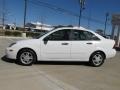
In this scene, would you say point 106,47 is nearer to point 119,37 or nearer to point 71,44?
point 71,44

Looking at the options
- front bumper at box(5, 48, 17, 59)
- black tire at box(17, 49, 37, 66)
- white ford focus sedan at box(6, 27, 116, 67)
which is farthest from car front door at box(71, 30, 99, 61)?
front bumper at box(5, 48, 17, 59)

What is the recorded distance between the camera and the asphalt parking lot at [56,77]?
297 inches

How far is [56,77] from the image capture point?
8.76m

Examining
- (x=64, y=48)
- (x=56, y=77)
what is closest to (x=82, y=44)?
(x=64, y=48)

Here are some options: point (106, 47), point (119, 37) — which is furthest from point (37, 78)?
point (119, 37)

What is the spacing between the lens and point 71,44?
10953 millimetres

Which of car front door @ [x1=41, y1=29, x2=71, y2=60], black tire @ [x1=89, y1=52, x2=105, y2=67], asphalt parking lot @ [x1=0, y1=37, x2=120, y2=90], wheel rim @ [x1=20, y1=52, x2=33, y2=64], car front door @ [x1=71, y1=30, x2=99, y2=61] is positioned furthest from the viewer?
black tire @ [x1=89, y1=52, x2=105, y2=67]

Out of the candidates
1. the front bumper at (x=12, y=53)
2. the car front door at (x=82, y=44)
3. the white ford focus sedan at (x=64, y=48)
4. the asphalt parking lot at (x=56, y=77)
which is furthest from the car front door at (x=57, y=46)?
the front bumper at (x=12, y=53)

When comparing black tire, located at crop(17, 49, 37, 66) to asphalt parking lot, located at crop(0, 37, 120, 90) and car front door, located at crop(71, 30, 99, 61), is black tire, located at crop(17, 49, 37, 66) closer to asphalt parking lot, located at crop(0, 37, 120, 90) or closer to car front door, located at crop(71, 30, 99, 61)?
asphalt parking lot, located at crop(0, 37, 120, 90)

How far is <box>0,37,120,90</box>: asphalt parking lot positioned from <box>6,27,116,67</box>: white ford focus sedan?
13.0 inches

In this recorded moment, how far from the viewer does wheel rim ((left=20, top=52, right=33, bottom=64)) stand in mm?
10570

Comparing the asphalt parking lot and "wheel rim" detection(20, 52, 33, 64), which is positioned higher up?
"wheel rim" detection(20, 52, 33, 64)

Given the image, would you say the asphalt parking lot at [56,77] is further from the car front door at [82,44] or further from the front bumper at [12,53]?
the car front door at [82,44]

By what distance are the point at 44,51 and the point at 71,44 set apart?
3.67 ft
